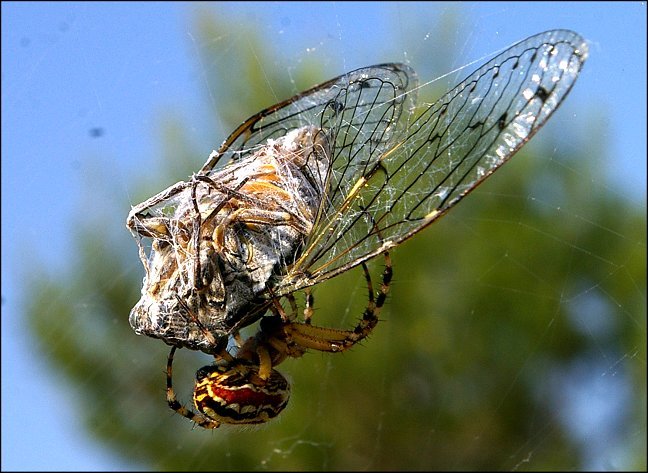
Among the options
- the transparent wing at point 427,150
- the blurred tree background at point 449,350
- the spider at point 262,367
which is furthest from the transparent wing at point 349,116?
the blurred tree background at point 449,350

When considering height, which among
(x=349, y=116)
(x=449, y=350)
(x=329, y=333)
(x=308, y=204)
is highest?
(x=349, y=116)

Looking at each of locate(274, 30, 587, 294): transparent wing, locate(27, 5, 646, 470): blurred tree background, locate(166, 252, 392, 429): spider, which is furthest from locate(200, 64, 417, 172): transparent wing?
locate(27, 5, 646, 470): blurred tree background

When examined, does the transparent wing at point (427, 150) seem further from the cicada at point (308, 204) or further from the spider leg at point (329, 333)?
the spider leg at point (329, 333)

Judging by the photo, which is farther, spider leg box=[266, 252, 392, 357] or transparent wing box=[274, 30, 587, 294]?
spider leg box=[266, 252, 392, 357]

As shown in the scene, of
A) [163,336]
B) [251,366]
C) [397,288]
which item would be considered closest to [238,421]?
[251,366]

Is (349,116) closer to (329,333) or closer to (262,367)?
(329,333)

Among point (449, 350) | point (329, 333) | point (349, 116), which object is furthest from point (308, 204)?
point (449, 350)

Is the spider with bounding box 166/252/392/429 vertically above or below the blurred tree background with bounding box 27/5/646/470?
above

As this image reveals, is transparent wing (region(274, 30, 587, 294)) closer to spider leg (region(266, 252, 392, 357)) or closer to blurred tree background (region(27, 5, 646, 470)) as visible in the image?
spider leg (region(266, 252, 392, 357))
